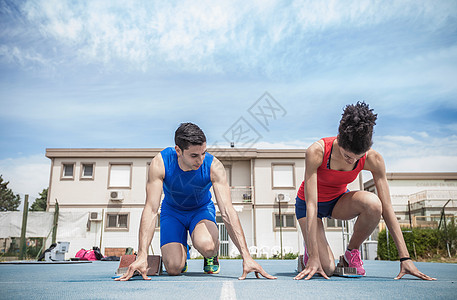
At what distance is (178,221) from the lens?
4.07 m

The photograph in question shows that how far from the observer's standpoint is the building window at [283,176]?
19797 millimetres

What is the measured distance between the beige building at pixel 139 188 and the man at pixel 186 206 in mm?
14810

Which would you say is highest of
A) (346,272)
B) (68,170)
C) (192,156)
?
(68,170)

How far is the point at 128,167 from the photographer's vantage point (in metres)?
19.7

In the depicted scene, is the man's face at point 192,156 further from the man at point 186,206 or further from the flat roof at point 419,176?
the flat roof at point 419,176

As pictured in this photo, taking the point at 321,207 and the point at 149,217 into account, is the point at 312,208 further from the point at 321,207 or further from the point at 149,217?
the point at 149,217

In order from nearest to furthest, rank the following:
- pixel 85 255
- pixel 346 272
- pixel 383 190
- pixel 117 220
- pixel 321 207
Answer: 1. pixel 383 190
2. pixel 346 272
3. pixel 321 207
4. pixel 85 255
5. pixel 117 220

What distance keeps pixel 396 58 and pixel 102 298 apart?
816 cm

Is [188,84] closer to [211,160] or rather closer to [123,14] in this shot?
[123,14]

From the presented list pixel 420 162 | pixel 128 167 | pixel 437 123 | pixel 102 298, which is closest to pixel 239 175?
pixel 128 167

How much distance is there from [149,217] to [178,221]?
85cm

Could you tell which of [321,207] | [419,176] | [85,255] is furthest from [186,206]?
[419,176]

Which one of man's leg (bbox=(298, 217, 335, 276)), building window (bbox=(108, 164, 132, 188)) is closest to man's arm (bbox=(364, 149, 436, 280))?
man's leg (bbox=(298, 217, 335, 276))

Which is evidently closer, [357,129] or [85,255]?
[357,129]
